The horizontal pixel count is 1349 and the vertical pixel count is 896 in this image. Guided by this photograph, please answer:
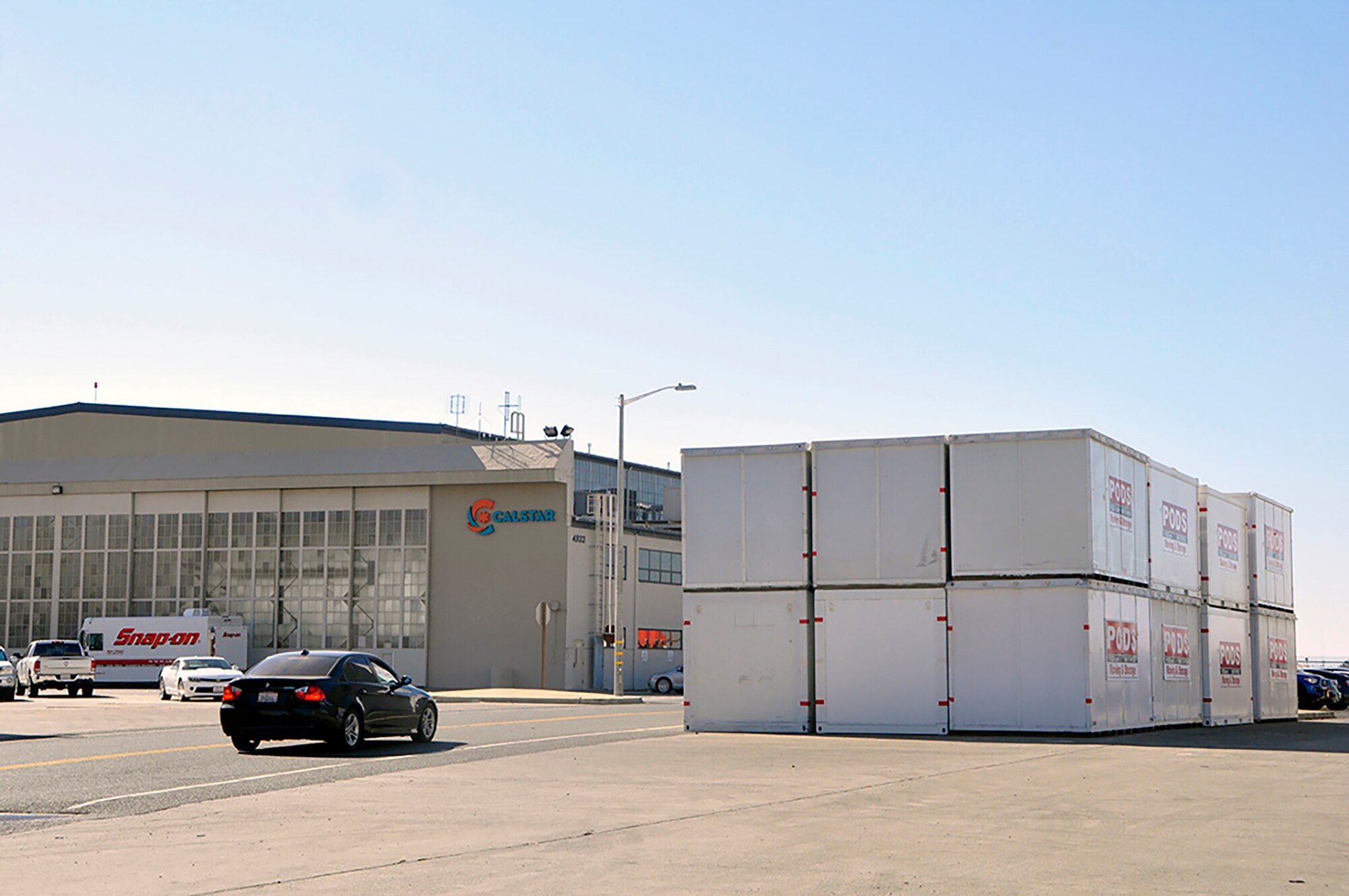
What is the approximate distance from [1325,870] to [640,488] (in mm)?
72760

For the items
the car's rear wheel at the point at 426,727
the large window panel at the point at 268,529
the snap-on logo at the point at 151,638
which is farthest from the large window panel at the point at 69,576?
the car's rear wheel at the point at 426,727

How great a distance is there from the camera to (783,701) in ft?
80.9

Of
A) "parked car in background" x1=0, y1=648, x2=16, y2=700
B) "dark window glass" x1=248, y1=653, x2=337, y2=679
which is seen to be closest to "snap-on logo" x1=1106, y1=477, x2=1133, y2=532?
"dark window glass" x1=248, y1=653, x2=337, y2=679

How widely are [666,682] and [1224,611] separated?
28.6 metres

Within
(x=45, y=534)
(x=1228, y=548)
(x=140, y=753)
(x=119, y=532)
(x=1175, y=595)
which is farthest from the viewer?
(x=45, y=534)

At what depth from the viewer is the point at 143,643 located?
5494cm

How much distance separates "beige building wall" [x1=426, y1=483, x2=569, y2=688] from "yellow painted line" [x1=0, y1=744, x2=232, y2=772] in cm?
3159

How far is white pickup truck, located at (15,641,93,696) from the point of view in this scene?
45312mm

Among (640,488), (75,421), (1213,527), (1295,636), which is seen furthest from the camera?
(640,488)

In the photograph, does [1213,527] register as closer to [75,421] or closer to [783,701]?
[783,701]

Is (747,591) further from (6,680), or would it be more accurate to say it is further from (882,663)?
(6,680)

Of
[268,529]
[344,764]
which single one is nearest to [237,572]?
[268,529]

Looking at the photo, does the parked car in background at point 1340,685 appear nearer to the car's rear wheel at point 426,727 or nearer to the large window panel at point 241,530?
the car's rear wheel at point 426,727

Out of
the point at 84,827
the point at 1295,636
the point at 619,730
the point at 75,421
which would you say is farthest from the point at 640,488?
the point at 84,827
